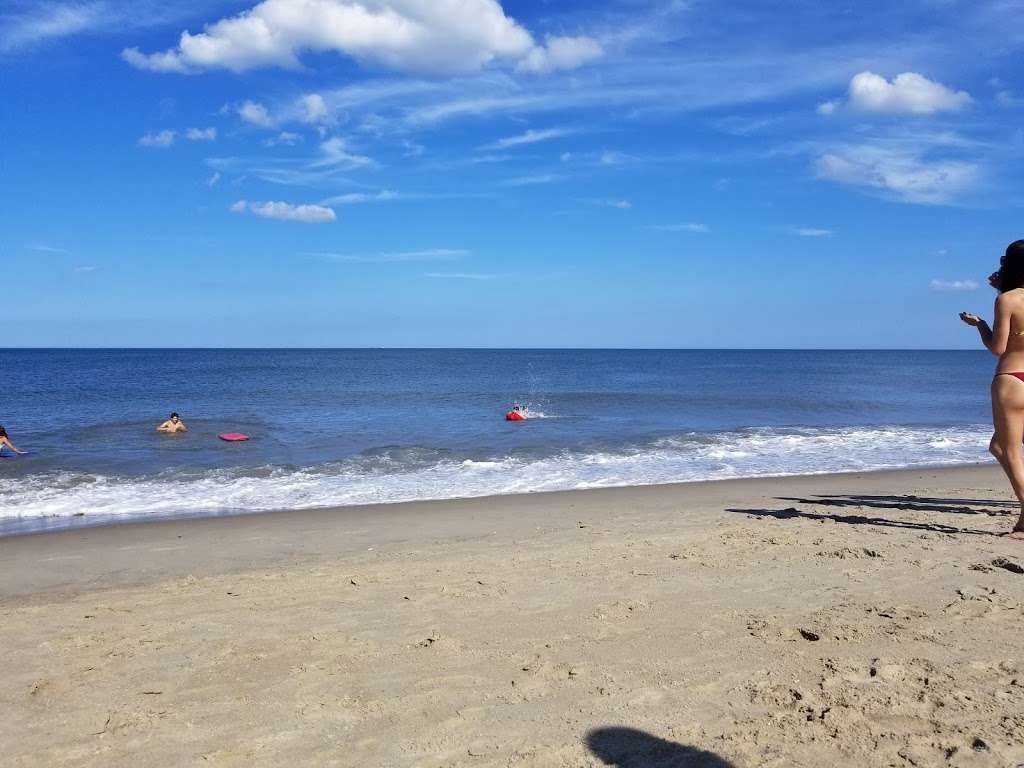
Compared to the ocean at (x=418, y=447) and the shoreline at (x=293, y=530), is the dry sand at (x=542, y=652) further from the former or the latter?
the ocean at (x=418, y=447)

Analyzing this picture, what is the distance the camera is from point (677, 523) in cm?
887

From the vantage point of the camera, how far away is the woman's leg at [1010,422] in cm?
659

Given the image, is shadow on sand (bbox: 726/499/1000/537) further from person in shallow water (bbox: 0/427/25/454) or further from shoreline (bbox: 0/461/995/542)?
person in shallow water (bbox: 0/427/25/454)

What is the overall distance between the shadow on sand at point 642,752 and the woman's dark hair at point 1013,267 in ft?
17.2

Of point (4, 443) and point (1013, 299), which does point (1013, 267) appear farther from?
point (4, 443)

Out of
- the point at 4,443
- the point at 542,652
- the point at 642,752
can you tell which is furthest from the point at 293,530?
the point at 4,443

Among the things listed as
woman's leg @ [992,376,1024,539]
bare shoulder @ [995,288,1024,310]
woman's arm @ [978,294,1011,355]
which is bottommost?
woman's leg @ [992,376,1024,539]

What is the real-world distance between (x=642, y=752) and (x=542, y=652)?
1.26 metres

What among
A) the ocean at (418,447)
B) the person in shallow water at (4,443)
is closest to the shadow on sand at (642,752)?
the ocean at (418,447)

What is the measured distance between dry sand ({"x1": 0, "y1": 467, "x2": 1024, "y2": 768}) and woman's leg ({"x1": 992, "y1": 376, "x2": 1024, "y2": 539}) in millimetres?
704

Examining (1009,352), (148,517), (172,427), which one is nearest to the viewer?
(1009,352)

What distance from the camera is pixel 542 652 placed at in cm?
449

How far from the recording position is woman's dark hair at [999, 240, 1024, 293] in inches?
251

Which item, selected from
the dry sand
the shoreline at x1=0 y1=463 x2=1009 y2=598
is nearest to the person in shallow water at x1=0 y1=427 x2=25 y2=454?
the shoreline at x1=0 y1=463 x2=1009 y2=598
